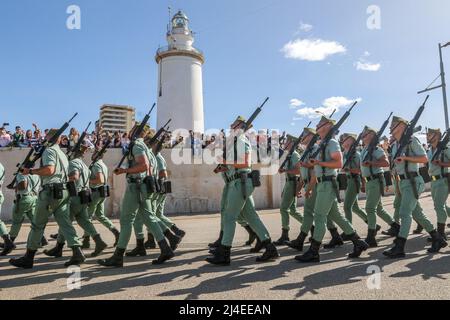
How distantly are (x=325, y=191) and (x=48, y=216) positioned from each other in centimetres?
411

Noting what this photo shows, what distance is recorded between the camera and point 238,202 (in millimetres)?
5680

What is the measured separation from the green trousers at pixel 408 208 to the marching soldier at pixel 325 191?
0.66 m

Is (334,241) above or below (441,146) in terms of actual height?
below

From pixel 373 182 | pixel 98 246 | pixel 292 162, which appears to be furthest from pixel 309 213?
pixel 98 246

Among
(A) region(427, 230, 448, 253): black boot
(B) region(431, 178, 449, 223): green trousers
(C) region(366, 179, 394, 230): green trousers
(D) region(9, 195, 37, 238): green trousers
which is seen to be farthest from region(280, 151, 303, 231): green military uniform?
(D) region(9, 195, 37, 238): green trousers

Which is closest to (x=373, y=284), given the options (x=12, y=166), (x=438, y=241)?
(x=438, y=241)

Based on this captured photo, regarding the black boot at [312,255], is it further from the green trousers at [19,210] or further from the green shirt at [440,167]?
the green trousers at [19,210]

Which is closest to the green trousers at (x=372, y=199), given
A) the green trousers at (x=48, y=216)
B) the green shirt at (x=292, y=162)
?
the green shirt at (x=292, y=162)

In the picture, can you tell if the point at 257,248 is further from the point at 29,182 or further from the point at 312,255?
the point at 29,182

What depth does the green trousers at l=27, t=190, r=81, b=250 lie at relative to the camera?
18.6ft

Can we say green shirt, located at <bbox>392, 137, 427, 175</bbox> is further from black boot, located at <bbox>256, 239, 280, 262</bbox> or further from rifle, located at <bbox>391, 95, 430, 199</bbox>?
black boot, located at <bbox>256, 239, 280, 262</bbox>

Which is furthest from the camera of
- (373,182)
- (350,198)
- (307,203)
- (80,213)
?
(350,198)

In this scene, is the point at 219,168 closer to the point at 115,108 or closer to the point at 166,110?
the point at 166,110

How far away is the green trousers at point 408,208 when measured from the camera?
584cm
